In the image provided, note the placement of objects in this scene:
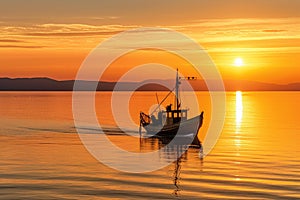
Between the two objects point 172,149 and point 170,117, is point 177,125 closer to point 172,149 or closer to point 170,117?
point 170,117

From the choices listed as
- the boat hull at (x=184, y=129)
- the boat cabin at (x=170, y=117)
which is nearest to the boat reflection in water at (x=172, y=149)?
the boat hull at (x=184, y=129)

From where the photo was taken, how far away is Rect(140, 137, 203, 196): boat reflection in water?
55116 mm

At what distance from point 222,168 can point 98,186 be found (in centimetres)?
1740

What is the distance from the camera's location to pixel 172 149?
77.8 meters

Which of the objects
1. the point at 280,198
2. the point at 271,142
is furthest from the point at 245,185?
the point at 271,142

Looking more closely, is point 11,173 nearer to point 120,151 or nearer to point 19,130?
point 120,151

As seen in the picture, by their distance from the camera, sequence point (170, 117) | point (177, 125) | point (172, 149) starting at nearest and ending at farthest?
point (172, 149), point (177, 125), point (170, 117)

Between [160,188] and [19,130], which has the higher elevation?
[19,130]

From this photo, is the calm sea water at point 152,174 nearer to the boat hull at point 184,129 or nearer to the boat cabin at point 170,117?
the boat hull at point 184,129

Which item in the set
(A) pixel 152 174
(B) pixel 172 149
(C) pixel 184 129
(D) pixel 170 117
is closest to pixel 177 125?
(C) pixel 184 129

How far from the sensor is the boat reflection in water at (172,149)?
55116mm

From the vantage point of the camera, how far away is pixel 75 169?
Answer: 54.2 meters

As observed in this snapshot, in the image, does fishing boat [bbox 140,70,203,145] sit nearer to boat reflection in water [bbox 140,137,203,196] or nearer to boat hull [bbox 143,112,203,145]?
boat hull [bbox 143,112,203,145]

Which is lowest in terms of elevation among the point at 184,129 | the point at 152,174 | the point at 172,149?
the point at 152,174
